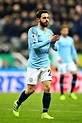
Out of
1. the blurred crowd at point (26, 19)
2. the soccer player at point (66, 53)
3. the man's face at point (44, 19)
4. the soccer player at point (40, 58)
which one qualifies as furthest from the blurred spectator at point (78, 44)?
the man's face at point (44, 19)

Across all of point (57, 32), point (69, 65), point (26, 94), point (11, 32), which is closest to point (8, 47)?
point (11, 32)

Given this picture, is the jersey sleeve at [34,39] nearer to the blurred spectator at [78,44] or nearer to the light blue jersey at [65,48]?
the light blue jersey at [65,48]

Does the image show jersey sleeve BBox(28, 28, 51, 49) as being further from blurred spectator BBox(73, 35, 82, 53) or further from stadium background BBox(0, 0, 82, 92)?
blurred spectator BBox(73, 35, 82, 53)

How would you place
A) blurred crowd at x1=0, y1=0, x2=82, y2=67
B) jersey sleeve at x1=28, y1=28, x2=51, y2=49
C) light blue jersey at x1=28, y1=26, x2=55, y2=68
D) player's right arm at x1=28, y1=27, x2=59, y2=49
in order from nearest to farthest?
player's right arm at x1=28, y1=27, x2=59, y2=49 → jersey sleeve at x1=28, y1=28, x2=51, y2=49 → light blue jersey at x1=28, y1=26, x2=55, y2=68 → blurred crowd at x1=0, y1=0, x2=82, y2=67

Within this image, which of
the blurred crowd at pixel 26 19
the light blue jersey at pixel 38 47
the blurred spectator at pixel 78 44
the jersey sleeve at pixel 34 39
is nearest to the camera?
the jersey sleeve at pixel 34 39

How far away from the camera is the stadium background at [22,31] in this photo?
1928 cm

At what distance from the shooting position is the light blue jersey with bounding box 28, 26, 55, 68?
1034 centimetres

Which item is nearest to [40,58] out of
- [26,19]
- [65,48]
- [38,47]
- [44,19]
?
[38,47]

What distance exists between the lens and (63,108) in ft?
41.9

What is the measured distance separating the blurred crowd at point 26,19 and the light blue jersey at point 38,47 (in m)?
10.1

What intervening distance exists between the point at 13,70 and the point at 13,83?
575mm

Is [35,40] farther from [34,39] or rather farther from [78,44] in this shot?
[78,44]

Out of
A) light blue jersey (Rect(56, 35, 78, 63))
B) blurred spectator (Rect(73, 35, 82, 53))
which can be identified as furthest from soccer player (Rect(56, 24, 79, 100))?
blurred spectator (Rect(73, 35, 82, 53))

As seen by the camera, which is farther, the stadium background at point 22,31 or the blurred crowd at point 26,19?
the blurred crowd at point 26,19
